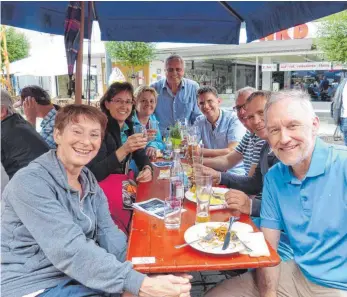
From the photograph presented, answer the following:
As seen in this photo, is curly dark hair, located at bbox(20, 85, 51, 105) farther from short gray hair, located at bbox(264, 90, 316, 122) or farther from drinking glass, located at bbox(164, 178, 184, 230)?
short gray hair, located at bbox(264, 90, 316, 122)

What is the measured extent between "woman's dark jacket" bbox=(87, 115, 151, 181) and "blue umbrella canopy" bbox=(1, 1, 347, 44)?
5.08 feet

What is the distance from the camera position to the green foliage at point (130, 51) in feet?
40.3

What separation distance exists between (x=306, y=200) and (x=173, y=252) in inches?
29.0

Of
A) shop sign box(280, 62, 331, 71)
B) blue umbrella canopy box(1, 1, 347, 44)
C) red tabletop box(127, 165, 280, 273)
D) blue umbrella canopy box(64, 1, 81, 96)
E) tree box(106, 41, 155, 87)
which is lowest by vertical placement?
red tabletop box(127, 165, 280, 273)

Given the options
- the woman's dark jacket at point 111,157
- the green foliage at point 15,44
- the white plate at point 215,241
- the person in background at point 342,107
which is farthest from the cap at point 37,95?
the green foliage at point 15,44

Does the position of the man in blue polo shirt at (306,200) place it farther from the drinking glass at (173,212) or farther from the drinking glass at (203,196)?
the drinking glass at (173,212)

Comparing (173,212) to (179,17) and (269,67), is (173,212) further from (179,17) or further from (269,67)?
(269,67)

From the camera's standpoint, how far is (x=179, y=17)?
13.6 feet

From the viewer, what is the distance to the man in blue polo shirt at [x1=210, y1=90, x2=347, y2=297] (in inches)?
64.1

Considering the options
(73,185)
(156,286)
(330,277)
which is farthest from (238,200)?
(73,185)

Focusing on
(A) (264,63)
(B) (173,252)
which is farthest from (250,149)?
(A) (264,63)

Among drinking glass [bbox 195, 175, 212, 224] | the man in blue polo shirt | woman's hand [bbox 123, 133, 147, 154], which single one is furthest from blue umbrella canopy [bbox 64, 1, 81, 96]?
the man in blue polo shirt

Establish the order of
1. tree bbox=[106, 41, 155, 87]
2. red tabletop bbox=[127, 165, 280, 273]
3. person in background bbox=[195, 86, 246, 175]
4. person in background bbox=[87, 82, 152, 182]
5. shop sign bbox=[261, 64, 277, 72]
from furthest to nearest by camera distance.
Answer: shop sign bbox=[261, 64, 277, 72]
tree bbox=[106, 41, 155, 87]
person in background bbox=[195, 86, 246, 175]
person in background bbox=[87, 82, 152, 182]
red tabletop bbox=[127, 165, 280, 273]

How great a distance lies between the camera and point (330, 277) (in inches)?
64.8
